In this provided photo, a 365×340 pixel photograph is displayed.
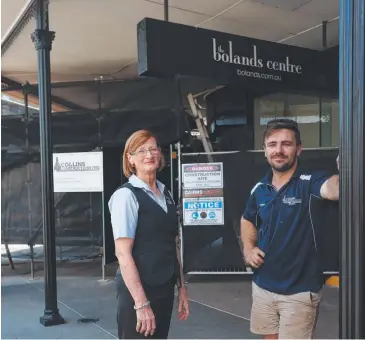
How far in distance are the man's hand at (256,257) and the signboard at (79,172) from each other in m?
4.42

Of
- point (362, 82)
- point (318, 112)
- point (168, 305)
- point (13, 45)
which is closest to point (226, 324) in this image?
point (168, 305)

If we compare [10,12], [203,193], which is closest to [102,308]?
[203,193]

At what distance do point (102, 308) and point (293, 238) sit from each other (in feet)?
12.1

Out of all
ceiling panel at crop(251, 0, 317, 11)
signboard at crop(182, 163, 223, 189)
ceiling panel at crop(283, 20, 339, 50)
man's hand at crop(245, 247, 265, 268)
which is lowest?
man's hand at crop(245, 247, 265, 268)

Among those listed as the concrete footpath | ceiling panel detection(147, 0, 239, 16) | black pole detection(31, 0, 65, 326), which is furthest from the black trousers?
ceiling panel detection(147, 0, 239, 16)

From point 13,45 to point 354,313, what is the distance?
23.0 ft

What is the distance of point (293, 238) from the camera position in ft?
8.68

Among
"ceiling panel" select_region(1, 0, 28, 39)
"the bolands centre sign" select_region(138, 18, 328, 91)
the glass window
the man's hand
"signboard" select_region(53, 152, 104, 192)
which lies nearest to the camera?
the man's hand

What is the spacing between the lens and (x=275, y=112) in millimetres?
8750

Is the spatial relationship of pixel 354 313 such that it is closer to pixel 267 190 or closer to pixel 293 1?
pixel 267 190

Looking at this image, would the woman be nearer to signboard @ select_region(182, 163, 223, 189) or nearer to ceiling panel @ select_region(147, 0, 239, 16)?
ceiling panel @ select_region(147, 0, 239, 16)

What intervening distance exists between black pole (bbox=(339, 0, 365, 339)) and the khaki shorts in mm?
1054

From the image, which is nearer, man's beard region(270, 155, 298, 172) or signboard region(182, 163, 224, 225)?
man's beard region(270, 155, 298, 172)

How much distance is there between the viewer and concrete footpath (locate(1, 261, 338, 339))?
4.80m
